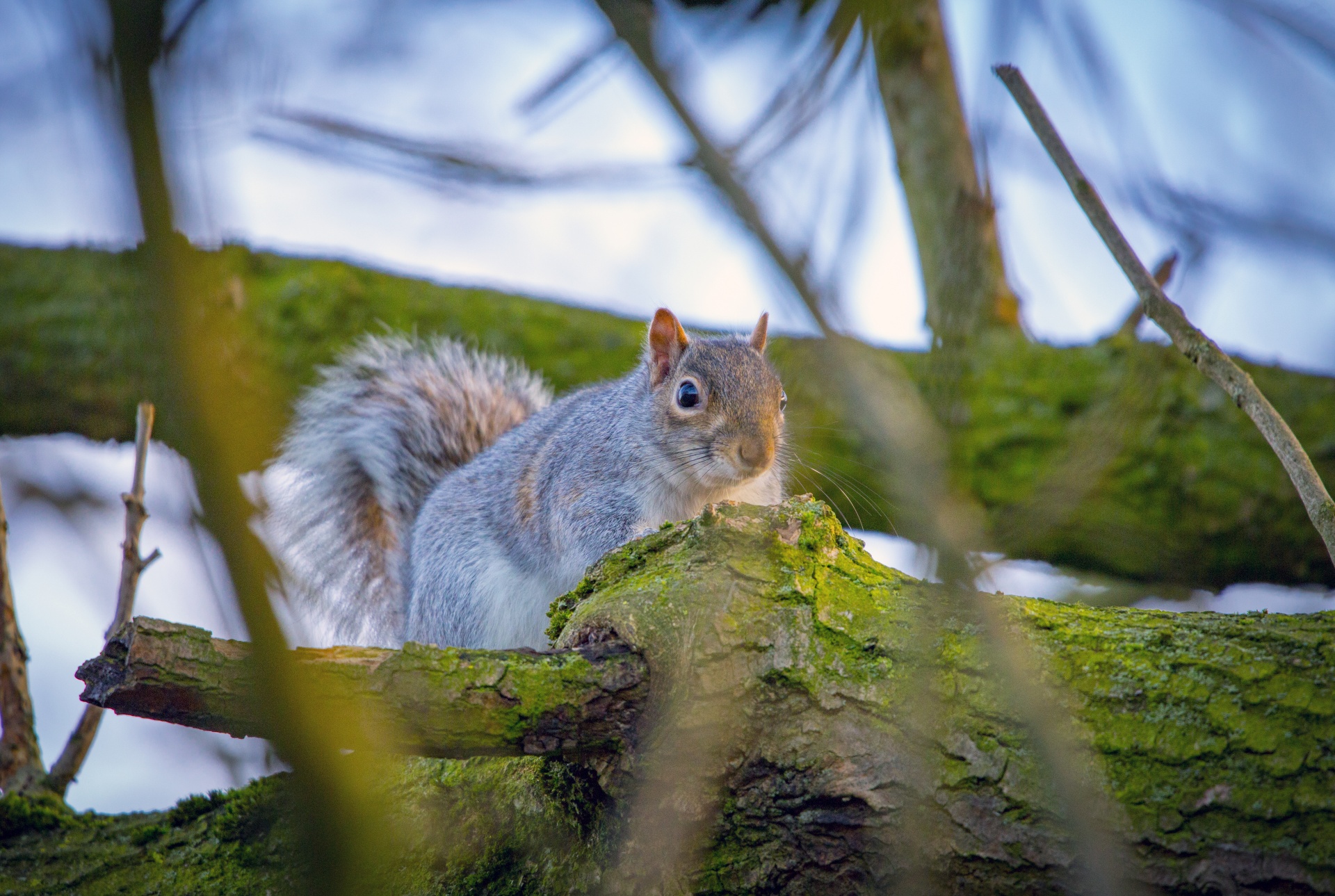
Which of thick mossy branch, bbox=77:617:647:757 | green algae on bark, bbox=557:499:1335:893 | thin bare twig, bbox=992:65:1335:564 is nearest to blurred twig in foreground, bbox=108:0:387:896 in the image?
thick mossy branch, bbox=77:617:647:757

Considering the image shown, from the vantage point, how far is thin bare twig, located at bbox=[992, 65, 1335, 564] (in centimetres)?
120

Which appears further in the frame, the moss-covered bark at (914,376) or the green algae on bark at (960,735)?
the moss-covered bark at (914,376)

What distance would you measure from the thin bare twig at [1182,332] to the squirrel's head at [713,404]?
3.29ft

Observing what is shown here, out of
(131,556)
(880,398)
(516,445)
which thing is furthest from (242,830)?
(516,445)

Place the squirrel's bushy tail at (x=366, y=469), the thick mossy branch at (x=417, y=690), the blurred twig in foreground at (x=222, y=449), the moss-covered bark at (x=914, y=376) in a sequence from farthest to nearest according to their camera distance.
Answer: the squirrel's bushy tail at (x=366, y=469) → the moss-covered bark at (x=914, y=376) → the thick mossy branch at (x=417, y=690) → the blurred twig in foreground at (x=222, y=449)

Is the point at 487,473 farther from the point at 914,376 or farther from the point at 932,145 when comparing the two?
the point at 932,145

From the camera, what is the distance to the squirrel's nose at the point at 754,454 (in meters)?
2.23

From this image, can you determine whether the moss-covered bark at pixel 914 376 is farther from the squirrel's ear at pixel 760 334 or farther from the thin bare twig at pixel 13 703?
the thin bare twig at pixel 13 703

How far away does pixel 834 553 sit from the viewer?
1.55 metres

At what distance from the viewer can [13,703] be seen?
185 centimetres

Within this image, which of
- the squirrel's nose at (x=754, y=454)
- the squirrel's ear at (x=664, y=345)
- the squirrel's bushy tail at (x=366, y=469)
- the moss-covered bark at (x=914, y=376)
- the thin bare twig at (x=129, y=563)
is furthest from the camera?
the squirrel's bushy tail at (x=366, y=469)

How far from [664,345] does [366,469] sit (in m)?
1.16

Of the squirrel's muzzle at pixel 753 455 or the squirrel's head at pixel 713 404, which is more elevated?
the squirrel's head at pixel 713 404

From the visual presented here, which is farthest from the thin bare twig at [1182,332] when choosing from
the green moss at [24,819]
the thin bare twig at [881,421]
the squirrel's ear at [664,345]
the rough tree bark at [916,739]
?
the green moss at [24,819]
